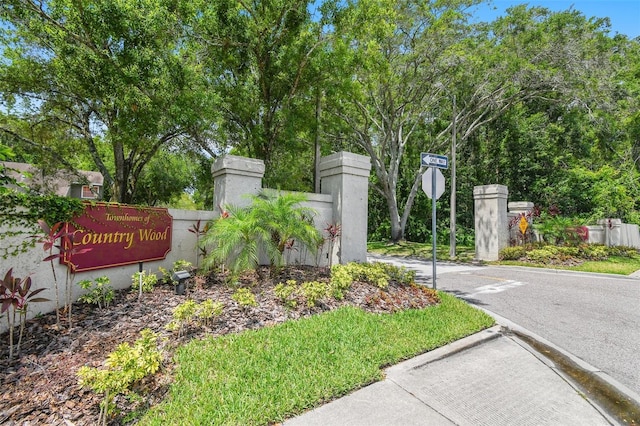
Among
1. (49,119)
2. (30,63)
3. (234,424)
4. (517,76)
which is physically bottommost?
(234,424)

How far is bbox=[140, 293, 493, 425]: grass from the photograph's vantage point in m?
2.64

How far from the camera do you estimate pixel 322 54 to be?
9617mm

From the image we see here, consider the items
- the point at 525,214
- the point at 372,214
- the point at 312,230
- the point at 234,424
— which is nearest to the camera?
the point at 234,424

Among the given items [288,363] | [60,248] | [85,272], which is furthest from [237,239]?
[288,363]

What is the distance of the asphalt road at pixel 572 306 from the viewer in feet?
14.1

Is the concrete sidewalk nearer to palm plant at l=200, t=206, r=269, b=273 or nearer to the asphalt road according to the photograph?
the asphalt road

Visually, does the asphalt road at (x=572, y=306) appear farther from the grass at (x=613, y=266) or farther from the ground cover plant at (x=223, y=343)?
the ground cover plant at (x=223, y=343)

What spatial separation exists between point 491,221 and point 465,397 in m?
12.1

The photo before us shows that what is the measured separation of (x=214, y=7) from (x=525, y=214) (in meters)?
14.4

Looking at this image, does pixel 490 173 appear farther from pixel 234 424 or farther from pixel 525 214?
pixel 234 424

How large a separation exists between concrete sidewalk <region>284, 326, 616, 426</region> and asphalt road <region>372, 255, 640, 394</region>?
986 millimetres

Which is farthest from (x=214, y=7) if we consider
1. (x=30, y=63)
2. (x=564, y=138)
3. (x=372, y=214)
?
(x=564, y=138)

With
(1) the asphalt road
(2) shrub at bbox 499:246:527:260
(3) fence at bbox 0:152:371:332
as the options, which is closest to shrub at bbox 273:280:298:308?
(3) fence at bbox 0:152:371:332

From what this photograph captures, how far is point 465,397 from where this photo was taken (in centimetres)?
311
